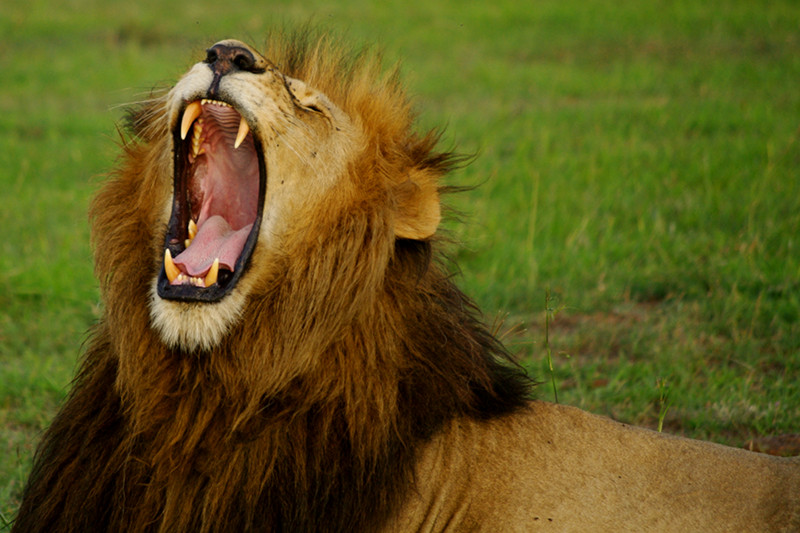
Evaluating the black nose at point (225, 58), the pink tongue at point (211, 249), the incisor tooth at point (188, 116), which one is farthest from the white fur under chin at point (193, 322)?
the black nose at point (225, 58)

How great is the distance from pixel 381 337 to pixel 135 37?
9973mm

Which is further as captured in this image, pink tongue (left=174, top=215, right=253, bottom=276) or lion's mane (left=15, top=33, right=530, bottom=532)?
pink tongue (left=174, top=215, right=253, bottom=276)

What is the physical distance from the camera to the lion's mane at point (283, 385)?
2.34 m

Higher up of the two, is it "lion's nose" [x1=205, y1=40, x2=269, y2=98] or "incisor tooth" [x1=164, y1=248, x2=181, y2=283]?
"lion's nose" [x1=205, y1=40, x2=269, y2=98]

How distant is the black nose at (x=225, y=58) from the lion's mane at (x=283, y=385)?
30cm

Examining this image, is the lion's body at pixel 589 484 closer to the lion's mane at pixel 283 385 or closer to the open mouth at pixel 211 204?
the lion's mane at pixel 283 385

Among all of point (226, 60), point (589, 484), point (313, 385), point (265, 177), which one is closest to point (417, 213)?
point (265, 177)

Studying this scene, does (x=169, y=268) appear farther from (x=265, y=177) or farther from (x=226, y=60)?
(x=226, y=60)

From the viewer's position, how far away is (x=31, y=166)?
7.22 metres

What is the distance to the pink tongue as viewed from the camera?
2541 mm

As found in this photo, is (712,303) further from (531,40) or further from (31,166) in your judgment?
(531,40)

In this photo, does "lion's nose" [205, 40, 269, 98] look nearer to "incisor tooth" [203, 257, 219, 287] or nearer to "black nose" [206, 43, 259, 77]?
"black nose" [206, 43, 259, 77]

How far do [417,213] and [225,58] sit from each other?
0.63 meters

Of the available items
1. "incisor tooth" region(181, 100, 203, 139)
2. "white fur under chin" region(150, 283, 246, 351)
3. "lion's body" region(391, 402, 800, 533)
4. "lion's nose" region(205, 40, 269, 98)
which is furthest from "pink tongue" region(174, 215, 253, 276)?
"lion's body" region(391, 402, 800, 533)
